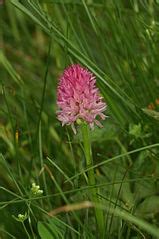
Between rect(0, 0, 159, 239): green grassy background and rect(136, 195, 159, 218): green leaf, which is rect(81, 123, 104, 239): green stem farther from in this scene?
rect(136, 195, 159, 218): green leaf

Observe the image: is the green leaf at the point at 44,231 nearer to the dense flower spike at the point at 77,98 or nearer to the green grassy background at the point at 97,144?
the green grassy background at the point at 97,144

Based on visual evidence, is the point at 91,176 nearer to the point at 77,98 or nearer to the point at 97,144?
the point at 77,98

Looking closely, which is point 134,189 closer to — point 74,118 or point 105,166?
point 105,166

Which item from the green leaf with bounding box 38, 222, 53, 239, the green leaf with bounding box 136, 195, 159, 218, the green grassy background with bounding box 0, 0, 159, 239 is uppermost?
the green grassy background with bounding box 0, 0, 159, 239

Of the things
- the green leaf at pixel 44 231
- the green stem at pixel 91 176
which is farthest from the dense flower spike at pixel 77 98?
the green leaf at pixel 44 231

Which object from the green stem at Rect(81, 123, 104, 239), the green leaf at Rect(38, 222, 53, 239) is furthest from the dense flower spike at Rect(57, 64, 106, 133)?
the green leaf at Rect(38, 222, 53, 239)

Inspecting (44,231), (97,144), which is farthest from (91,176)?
(97,144)
